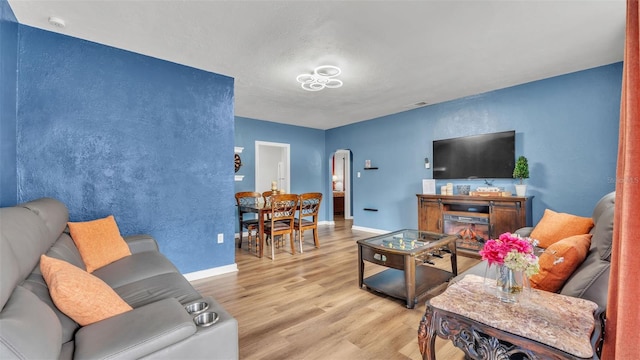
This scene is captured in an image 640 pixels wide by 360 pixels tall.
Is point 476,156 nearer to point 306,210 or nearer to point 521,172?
point 521,172

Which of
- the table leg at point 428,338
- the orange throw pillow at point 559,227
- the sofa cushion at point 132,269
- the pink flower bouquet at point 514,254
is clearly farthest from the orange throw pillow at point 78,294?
the orange throw pillow at point 559,227

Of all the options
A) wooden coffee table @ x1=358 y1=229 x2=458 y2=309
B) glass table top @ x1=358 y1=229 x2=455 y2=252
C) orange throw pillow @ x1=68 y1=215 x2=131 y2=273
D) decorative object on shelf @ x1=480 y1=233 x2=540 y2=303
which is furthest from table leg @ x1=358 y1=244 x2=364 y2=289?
orange throw pillow @ x1=68 y1=215 x2=131 y2=273

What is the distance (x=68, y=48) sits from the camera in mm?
2561

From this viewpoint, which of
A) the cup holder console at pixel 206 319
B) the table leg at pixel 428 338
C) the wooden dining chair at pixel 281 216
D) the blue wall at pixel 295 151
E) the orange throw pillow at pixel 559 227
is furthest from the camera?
the blue wall at pixel 295 151

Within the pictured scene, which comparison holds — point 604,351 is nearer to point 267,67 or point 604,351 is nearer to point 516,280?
point 516,280

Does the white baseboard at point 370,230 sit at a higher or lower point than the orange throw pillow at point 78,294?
lower

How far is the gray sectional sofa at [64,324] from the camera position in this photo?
0.80 meters

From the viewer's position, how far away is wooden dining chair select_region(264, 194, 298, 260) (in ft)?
12.9

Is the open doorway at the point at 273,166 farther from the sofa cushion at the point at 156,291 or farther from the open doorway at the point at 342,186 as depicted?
the sofa cushion at the point at 156,291

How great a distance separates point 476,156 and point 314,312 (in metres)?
3.72

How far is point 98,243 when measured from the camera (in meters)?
2.18

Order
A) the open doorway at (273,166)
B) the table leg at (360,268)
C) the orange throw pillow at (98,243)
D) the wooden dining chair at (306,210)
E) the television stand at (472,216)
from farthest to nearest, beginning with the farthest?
the open doorway at (273,166) → the wooden dining chair at (306,210) → the television stand at (472,216) → the table leg at (360,268) → the orange throw pillow at (98,243)

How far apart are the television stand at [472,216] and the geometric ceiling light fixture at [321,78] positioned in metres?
2.62

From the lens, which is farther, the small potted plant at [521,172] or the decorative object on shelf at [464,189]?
the decorative object on shelf at [464,189]
